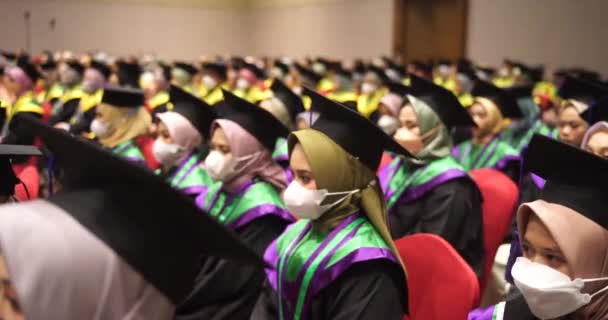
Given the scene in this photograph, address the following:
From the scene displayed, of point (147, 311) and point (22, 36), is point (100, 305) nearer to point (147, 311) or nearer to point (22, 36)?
point (147, 311)

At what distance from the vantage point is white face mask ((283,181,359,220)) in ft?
8.00

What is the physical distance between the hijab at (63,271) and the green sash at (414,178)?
2.45 meters

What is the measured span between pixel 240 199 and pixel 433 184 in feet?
3.88

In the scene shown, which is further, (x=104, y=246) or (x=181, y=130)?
(x=181, y=130)

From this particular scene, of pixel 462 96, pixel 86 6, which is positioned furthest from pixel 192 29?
pixel 462 96

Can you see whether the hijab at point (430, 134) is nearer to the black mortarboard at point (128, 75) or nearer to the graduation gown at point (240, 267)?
the graduation gown at point (240, 267)

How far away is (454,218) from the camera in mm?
3625

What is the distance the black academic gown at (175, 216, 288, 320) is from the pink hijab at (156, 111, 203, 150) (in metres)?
1.21

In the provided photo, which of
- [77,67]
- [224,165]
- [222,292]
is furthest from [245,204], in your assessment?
[77,67]

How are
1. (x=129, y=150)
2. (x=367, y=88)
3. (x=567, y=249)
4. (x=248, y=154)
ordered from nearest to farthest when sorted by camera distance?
(x=567, y=249)
(x=248, y=154)
(x=129, y=150)
(x=367, y=88)

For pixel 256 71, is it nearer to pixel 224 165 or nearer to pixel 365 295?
pixel 224 165

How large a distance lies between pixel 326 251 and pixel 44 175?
3.34 m

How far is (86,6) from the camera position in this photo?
1925 cm

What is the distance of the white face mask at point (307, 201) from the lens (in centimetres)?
244
